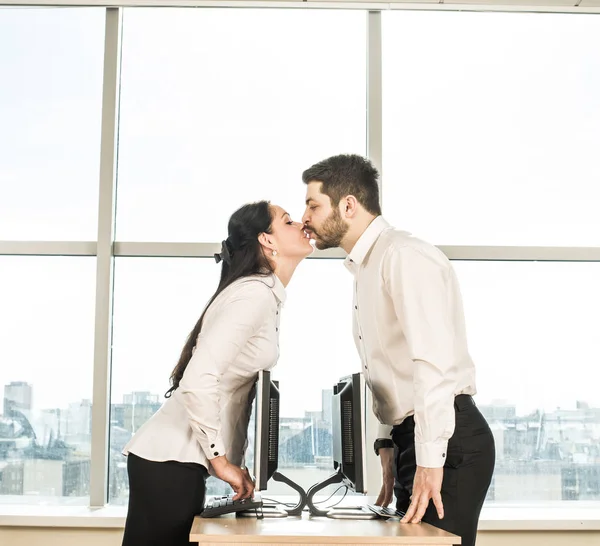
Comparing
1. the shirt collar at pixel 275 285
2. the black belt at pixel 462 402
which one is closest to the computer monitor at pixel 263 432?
the shirt collar at pixel 275 285

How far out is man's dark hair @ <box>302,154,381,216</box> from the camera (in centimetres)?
234

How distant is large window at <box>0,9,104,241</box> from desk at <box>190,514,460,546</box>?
226 cm

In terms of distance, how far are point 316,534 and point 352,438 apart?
0.36 m

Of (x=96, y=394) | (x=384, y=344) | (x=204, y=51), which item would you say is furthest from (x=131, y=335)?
(x=384, y=344)

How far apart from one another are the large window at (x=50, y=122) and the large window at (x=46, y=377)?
23 centimetres

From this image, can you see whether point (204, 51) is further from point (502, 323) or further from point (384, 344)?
point (384, 344)

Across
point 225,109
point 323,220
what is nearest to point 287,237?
point 323,220

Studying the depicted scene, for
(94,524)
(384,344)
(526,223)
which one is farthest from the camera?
(526,223)

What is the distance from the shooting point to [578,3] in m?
3.83

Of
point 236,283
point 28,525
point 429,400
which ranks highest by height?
point 236,283

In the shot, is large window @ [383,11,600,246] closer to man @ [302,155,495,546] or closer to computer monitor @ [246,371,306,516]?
man @ [302,155,495,546]

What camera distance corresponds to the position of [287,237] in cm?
253

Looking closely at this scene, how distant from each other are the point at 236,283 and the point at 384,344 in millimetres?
480

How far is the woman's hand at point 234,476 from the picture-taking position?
2.05 m
